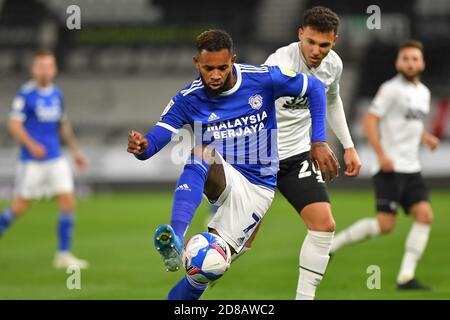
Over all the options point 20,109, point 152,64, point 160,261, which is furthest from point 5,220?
point 152,64

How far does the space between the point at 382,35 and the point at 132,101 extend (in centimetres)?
662

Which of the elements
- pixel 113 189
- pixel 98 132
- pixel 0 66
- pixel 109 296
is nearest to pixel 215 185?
pixel 109 296

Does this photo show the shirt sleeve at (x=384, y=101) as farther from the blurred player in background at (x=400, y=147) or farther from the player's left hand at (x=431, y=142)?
the player's left hand at (x=431, y=142)

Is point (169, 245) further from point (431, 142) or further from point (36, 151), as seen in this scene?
point (36, 151)

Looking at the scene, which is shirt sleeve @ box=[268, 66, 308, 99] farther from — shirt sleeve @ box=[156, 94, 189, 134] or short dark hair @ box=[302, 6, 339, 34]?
shirt sleeve @ box=[156, 94, 189, 134]

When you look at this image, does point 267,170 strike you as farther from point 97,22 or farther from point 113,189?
point 97,22

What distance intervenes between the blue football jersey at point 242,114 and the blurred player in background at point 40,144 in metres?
4.67

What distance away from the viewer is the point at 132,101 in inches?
929

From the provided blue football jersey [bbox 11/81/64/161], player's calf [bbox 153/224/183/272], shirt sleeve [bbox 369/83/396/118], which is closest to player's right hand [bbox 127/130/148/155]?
player's calf [bbox 153/224/183/272]

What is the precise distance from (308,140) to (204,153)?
1.33m

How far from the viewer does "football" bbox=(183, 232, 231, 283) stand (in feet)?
17.8

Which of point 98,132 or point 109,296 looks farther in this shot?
point 98,132

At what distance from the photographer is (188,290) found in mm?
5832
